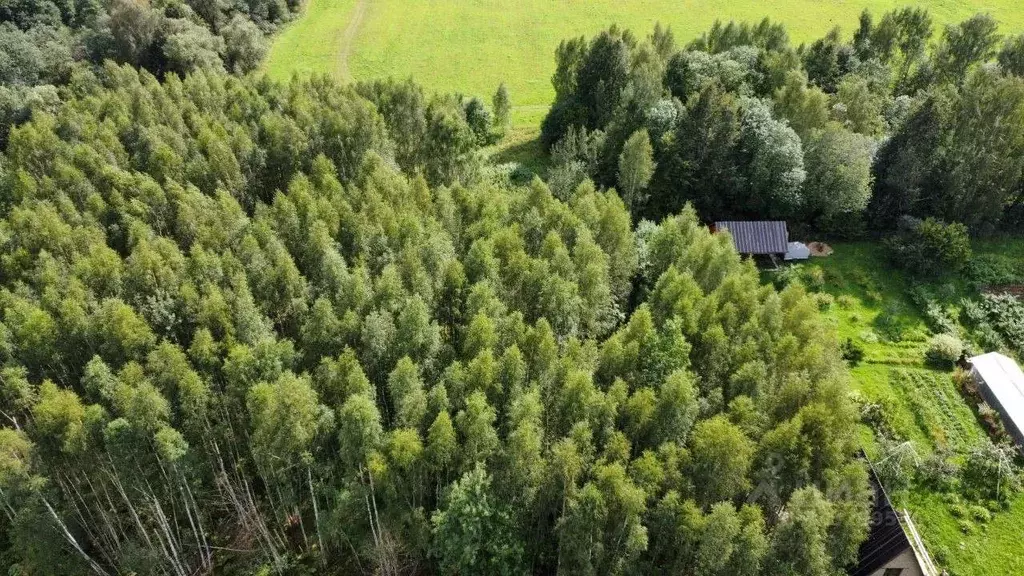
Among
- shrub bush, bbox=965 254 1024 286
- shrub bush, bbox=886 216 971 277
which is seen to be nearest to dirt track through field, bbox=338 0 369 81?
shrub bush, bbox=886 216 971 277

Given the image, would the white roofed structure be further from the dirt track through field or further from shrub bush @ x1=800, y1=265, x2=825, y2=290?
the dirt track through field

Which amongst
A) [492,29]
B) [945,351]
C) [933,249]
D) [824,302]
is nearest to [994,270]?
[933,249]

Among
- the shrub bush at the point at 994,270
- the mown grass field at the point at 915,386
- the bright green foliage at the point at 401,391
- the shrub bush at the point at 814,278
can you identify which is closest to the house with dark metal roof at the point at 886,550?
the mown grass field at the point at 915,386

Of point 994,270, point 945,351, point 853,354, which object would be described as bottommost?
point 853,354

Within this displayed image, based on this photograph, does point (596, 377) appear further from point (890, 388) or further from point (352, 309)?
point (890, 388)

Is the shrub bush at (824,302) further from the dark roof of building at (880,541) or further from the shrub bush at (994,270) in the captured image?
the dark roof of building at (880,541)

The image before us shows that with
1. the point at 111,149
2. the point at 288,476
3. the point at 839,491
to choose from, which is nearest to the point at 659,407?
the point at 839,491

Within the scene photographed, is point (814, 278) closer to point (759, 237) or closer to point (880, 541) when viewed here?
point (759, 237)
